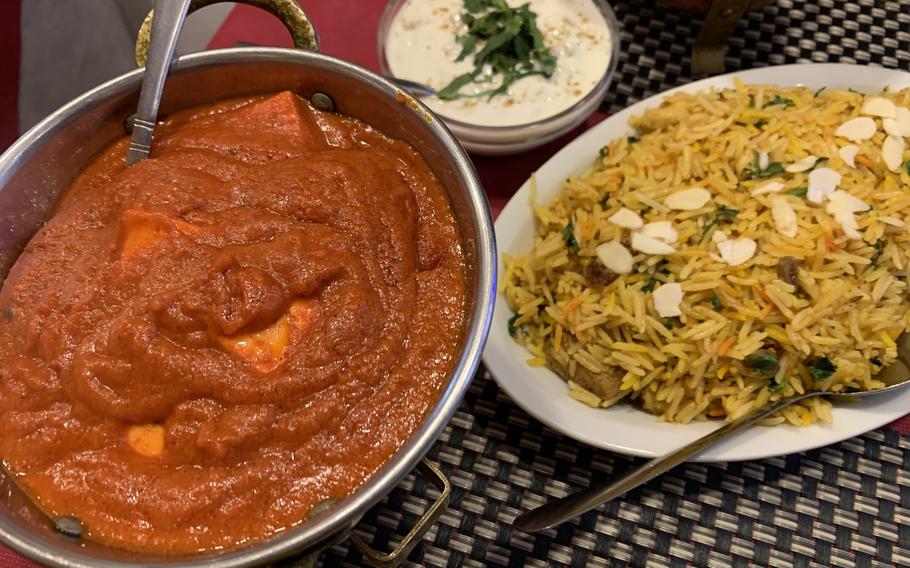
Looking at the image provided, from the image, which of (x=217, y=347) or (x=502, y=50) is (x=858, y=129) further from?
(x=217, y=347)

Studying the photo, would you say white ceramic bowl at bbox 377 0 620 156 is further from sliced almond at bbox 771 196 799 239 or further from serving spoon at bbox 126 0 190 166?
serving spoon at bbox 126 0 190 166

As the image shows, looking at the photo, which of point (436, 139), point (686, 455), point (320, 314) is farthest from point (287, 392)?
point (686, 455)

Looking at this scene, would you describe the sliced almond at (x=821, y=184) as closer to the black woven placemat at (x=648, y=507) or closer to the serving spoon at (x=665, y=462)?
the serving spoon at (x=665, y=462)

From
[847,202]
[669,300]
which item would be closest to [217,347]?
[669,300]

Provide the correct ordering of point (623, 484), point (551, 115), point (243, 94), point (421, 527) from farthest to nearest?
point (551, 115)
point (243, 94)
point (623, 484)
point (421, 527)

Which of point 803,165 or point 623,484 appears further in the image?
point 803,165

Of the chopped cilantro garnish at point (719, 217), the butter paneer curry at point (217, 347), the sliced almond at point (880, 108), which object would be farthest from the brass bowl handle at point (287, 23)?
the sliced almond at point (880, 108)

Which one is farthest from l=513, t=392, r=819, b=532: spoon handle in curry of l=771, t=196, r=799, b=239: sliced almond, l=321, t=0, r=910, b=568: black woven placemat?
l=771, t=196, r=799, b=239: sliced almond
